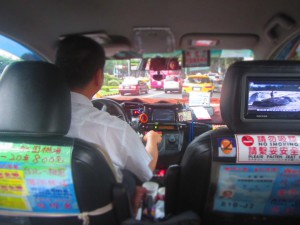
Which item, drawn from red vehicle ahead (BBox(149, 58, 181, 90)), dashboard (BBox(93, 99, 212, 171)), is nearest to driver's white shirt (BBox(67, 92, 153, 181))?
red vehicle ahead (BBox(149, 58, 181, 90))

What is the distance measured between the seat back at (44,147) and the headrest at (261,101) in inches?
25.9

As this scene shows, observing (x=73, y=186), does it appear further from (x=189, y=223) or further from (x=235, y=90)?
(x=235, y=90)

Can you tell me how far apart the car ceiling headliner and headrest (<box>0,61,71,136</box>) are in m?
1.34

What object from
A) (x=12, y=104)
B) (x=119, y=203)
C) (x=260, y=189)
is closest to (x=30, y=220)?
(x=119, y=203)

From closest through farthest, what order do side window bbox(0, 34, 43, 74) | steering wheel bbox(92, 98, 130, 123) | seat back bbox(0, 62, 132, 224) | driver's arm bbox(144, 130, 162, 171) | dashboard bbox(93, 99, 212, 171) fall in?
seat back bbox(0, 62, 132, 224), driver's arm bbox(144, 130, 162, 171), side window bbox(0, 34, 43, 74), steering wheel bbox(92, 98, 130, 123), dashboard bbox(93, 99, 212, 171)

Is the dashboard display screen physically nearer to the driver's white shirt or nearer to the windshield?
the windshield

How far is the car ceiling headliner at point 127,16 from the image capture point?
2457mm

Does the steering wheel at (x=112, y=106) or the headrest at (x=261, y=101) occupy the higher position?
the headrest at (x=261, y=101)

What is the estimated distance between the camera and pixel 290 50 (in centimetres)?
297

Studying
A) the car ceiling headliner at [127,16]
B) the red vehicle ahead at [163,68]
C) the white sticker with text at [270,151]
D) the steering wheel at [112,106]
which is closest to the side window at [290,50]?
the car ceiling headliner at [127,16]

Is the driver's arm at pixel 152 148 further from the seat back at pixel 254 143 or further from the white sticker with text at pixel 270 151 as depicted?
the white sticker with text at pixel 270 151

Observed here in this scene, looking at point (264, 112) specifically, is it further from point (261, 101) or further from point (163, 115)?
point (163, 115)

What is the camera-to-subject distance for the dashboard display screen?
3447 mm

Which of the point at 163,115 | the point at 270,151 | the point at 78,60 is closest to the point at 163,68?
the point at 163,115
